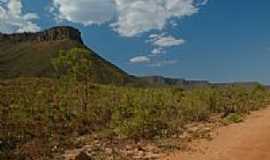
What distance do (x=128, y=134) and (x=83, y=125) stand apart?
5086 millimetres

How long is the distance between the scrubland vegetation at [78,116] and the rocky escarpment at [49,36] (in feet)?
320

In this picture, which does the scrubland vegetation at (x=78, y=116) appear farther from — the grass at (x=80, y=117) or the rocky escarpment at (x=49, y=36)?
the rocky escarpment at (x=49, y=36)

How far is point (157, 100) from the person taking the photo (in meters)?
28.3

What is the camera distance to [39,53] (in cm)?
11600

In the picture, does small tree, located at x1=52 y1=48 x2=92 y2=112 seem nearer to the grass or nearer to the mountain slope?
the grass

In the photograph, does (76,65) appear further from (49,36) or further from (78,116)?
(49,36)

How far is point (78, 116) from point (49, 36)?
11483 cm

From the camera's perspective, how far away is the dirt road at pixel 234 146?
13.6 meters

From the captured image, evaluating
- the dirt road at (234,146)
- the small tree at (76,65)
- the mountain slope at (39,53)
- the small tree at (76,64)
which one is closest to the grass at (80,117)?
the small tree at (76,65)

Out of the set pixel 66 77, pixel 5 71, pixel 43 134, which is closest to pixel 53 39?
pixel 5 71

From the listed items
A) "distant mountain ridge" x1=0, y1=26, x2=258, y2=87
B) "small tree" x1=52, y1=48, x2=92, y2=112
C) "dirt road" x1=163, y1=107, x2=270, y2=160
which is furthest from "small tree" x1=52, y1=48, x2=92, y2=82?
"distant mountain ridge" x1=0, y1=26, x2=258, y2=87

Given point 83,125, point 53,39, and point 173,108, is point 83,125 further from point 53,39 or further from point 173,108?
point 53,39

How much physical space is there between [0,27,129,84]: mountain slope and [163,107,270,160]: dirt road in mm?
65121

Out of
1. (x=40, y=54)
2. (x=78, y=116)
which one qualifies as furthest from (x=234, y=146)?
(x=40, y=54)
